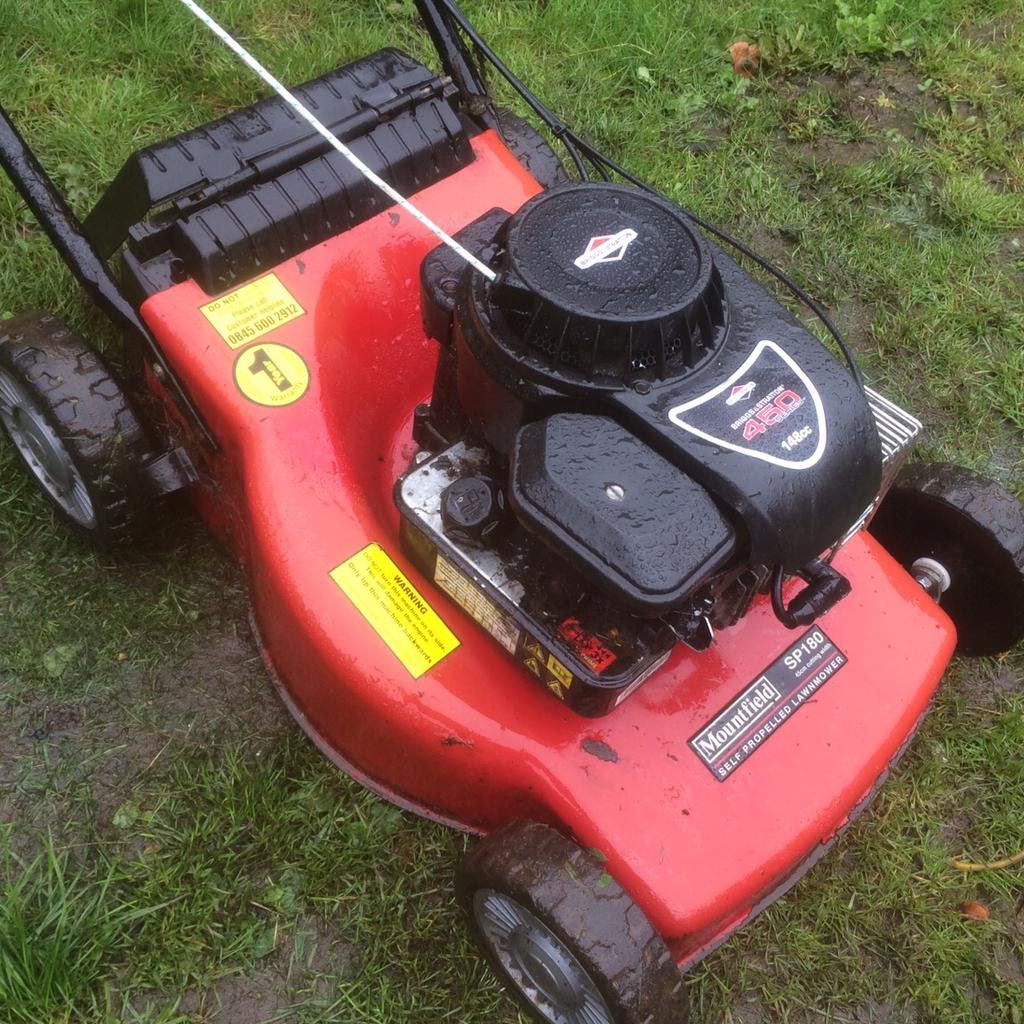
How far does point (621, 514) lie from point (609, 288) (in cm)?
27

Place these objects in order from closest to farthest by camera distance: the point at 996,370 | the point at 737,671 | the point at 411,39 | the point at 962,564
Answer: the point at 737,671 → the point at 962,564 → the point at 996,370 → the point at 411,39

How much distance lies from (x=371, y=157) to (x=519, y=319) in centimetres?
63

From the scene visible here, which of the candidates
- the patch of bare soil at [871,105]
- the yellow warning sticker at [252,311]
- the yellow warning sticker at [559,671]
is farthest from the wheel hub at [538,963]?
the patch of bare soil at [871,105]

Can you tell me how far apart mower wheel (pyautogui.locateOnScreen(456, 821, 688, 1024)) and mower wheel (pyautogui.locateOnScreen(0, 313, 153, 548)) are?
79 centimetres

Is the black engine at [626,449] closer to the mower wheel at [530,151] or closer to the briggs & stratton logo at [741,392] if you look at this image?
the briggs & stratton logo at [741,392]

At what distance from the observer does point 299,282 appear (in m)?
1.66

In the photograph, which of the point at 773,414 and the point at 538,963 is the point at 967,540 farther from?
the point at 538,963

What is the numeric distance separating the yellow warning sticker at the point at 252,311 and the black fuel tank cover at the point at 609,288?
19.0 inches

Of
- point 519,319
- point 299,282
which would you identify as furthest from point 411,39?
point 519,319

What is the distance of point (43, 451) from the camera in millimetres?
1824

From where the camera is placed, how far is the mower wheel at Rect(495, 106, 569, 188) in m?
2.00

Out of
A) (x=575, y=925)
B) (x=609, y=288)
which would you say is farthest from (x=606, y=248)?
(x=575, y=925)

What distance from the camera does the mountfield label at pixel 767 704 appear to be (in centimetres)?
145

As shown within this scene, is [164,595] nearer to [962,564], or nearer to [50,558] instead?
[50,558]
